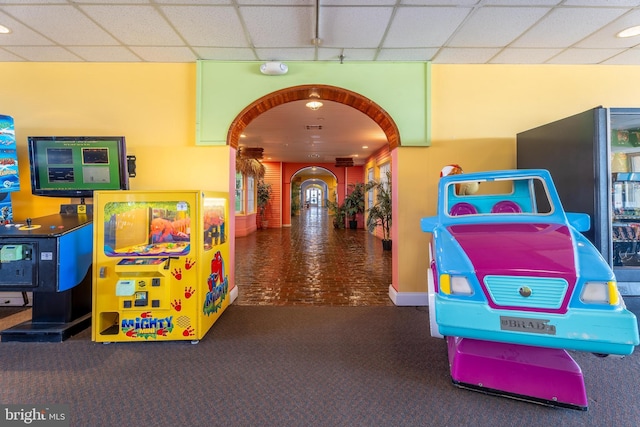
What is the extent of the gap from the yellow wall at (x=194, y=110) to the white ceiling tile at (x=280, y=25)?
125 cm

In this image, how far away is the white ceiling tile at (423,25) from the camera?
8.99ft

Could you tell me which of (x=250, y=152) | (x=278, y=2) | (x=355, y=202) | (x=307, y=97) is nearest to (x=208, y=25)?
(x=278, y=2)

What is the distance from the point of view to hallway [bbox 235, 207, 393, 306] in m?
4.05

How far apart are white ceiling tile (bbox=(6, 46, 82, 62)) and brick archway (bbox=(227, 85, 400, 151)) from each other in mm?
2107

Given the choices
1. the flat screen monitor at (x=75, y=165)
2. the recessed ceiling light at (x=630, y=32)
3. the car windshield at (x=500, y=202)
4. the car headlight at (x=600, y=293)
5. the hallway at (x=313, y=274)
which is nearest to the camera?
the car headlight at (x=600, y=293)

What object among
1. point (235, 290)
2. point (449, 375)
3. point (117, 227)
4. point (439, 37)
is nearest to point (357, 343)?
point (449, 375)

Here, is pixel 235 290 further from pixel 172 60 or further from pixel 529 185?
pixel 529 185

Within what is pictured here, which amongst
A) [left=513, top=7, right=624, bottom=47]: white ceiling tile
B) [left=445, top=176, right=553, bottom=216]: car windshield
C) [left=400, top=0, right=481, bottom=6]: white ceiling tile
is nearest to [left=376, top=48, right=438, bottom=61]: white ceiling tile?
[left=400, top=0, right=481, bottom=6]: white ceiling tile

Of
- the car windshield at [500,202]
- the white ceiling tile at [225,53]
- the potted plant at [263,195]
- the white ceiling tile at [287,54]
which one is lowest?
the car windshield at [500,202]

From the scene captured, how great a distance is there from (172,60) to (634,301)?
19.9 ft

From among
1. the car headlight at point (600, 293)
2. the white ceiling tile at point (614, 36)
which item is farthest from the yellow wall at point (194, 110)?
the car headlight at point (600, 293)

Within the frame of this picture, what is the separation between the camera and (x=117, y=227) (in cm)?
286

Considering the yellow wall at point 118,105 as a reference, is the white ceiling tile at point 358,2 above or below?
above

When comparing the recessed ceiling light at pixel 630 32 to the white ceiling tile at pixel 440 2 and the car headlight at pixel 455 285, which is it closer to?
the white ceiling tile at pixel 440 2
